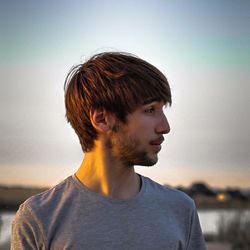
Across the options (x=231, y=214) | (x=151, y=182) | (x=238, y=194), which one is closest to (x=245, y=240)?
(x=231, y=214)

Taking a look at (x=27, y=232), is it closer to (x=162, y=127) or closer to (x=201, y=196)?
(x=162, y=127)

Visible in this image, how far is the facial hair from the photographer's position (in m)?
0.95

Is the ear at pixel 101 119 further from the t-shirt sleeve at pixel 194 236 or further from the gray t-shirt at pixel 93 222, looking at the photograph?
the t-shirt sleeve at pixel 194 236

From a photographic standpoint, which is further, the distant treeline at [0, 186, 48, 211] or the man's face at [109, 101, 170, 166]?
the distant treeline at [0, 186, 48, 211]

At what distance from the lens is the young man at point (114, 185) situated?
0.93 meters

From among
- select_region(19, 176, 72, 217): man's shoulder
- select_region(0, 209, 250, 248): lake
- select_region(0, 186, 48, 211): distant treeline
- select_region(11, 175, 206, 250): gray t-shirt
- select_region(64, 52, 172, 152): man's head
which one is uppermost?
select_region(64, 52, 172, 152): man's head

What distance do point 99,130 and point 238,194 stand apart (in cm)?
168

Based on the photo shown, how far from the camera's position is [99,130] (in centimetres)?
99

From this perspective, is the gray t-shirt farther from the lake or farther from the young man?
the lake

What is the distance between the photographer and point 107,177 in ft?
3.22

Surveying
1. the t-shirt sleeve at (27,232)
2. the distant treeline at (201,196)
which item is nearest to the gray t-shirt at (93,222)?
the t-shirt sleeve at (27,232)

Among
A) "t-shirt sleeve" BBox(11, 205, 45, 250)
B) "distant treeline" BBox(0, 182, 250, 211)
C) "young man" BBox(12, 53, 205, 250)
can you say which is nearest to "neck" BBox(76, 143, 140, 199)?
"young man" BBox(12, 53, 205, 250)

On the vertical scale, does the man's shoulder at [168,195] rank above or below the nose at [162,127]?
below

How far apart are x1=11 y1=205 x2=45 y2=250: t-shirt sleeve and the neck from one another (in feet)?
0.35
